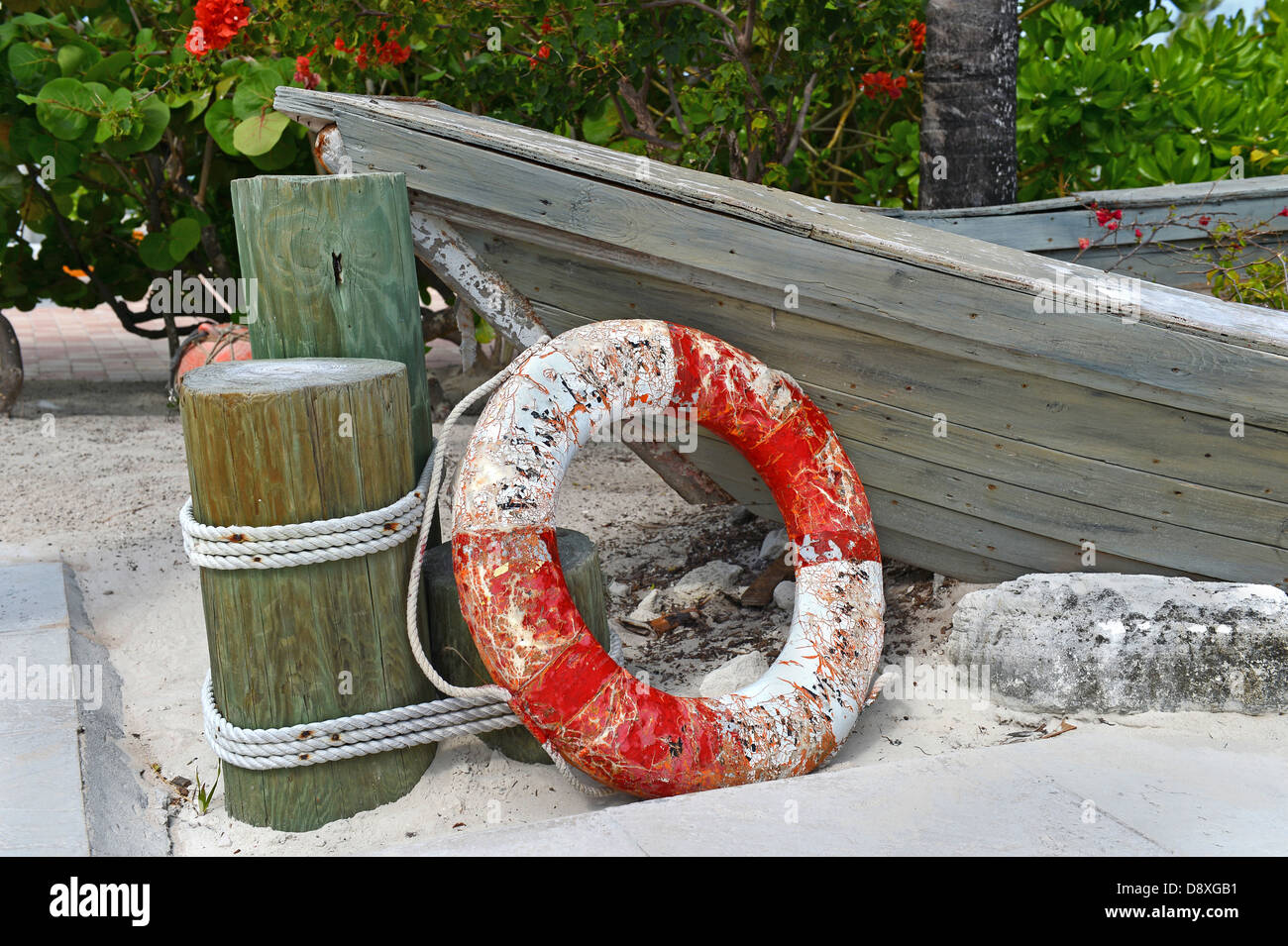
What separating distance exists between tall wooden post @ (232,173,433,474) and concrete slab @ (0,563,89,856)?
3.27 feet

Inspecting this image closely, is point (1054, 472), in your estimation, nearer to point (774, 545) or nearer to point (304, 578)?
point (774, 545)

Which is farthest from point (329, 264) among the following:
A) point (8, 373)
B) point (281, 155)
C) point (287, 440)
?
point (8, 373)

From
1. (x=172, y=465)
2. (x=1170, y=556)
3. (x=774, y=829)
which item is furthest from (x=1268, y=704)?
(x=172, y=465)

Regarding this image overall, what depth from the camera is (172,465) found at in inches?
187

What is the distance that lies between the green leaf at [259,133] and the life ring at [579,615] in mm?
2854

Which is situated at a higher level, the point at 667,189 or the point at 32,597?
the point at 667,189

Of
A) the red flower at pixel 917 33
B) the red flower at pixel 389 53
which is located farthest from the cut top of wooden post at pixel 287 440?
the red flower at pixel 917 33

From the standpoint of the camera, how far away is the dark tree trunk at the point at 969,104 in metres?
3.77

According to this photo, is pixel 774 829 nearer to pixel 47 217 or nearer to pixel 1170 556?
pixel 1170 556

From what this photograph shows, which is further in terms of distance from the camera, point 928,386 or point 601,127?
point 601,127

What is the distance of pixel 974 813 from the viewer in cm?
209

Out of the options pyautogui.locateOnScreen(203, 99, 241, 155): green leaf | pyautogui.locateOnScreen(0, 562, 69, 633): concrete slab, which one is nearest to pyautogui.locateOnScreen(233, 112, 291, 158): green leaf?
pyautogui.locateOnScreen(203, 99, 241, 155): green leaf

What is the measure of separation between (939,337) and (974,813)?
117 cm

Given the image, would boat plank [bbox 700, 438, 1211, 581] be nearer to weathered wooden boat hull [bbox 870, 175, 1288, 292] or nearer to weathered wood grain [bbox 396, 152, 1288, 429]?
weathered wood grain [bbox 396, 152, 1288, 429]
